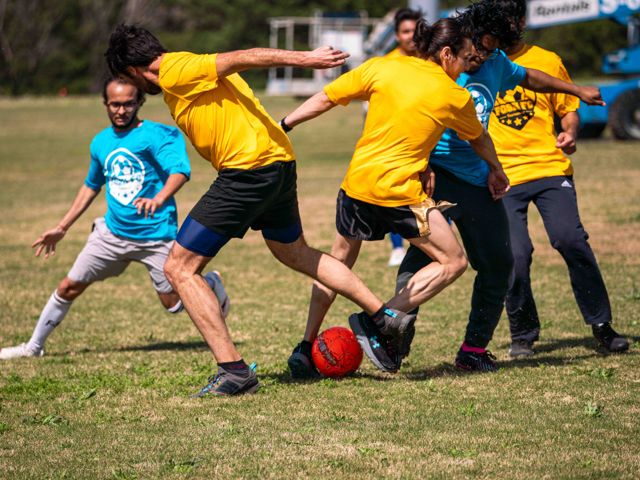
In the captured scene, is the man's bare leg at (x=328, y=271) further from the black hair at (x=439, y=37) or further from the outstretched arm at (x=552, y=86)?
the outstretched arm at (x=552, y=86)

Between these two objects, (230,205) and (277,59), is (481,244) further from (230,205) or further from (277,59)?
(277,59)

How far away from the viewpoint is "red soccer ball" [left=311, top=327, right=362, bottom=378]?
20.9ft

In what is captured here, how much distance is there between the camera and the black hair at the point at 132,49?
588cm

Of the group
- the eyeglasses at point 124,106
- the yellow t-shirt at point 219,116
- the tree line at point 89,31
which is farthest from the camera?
the tree line at point 89,31

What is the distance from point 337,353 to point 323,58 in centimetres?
184

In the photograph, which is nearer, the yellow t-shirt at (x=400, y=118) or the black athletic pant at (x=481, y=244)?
the yellow t-shirt at (x=400, y=118)

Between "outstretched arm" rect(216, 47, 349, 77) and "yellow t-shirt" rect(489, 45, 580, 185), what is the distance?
188cm

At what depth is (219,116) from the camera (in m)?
5.87

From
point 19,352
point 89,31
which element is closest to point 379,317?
point 19,352

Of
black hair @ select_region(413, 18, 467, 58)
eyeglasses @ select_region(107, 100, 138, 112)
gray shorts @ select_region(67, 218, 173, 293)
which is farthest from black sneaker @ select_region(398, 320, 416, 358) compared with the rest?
eyeglasses @ select_region(107, 100, 138, 112)

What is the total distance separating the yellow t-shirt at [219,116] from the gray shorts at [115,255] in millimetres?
1892

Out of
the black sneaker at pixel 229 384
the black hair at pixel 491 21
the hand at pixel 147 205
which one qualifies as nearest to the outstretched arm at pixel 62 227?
the hand at pixel 147 205

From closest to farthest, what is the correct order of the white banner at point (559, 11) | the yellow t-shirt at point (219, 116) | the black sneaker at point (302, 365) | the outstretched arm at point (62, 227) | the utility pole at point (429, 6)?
1. the yellow t-shirt at point (219, 116)
2. the black sneaker at point (302, 365)
3. the outstretched arm at point (62, 227)
4. the utility pole at point (429, 6)
5. the white banner at point (559, 11)

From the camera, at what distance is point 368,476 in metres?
4.50
